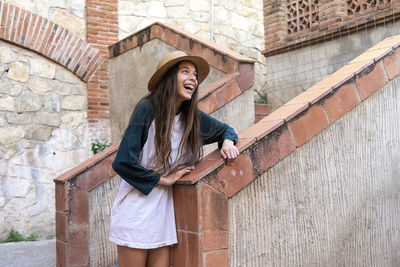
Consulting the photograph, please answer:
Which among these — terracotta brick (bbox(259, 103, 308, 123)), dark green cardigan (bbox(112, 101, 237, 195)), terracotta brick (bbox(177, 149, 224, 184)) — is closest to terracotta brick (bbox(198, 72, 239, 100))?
terracotta brick (bbox(259, 103, 308, 123))

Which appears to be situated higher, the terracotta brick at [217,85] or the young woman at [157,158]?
the terracotta brick at [217,85]

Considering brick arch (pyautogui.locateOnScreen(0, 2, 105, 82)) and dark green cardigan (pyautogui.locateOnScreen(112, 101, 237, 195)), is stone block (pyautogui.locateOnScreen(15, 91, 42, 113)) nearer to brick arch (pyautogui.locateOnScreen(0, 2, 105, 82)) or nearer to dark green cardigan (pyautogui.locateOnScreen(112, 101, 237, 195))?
brick arch (pyautogui.locateOnScreen(0, 2, 105, 82))

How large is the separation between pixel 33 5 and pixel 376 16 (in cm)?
481

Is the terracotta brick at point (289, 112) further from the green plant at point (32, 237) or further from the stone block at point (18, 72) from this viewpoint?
the stone block at point (18, 72)

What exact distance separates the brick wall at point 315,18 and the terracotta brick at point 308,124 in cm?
283

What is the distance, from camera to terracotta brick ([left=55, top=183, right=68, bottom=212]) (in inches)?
148

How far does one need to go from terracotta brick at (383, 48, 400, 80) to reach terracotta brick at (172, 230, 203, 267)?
1742 millimetres

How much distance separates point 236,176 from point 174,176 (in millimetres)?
314

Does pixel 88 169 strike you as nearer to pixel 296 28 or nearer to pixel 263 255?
pixel 263 255

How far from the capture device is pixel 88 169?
151 inches

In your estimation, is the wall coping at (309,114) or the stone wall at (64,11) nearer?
the wall coping at (309,114)

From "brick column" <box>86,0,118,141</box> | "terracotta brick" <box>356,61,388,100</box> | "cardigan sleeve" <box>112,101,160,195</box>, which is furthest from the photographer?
"brick column" <box>86,0,118,141</box>

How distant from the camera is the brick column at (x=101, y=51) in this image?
6.96 m

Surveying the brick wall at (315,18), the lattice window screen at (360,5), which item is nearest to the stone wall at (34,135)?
the brick wall at (315,18)
